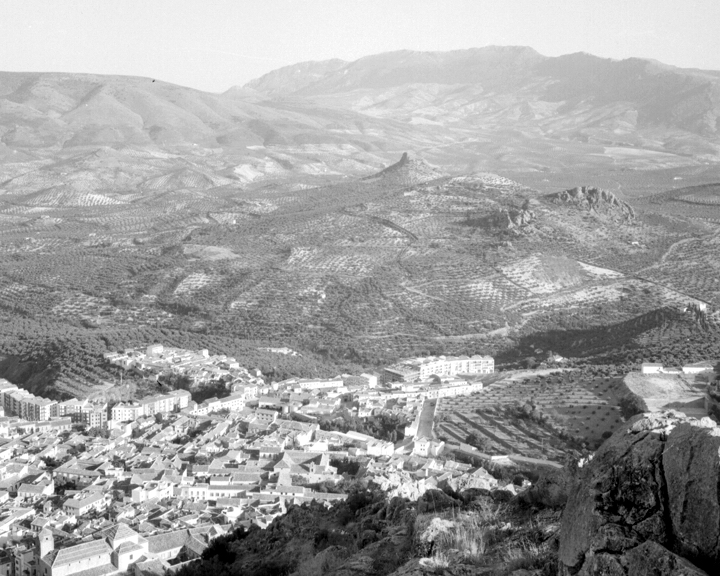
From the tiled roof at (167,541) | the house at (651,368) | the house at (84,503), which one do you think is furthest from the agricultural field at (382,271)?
the tiled roof at (167,541)

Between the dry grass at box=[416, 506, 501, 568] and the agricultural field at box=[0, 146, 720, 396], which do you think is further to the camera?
the agricultural field at box=[0, 146, 720, 396]

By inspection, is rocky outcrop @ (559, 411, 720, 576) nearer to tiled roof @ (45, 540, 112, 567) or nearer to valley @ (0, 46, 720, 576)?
valley @ (0, 46, 720, 576)

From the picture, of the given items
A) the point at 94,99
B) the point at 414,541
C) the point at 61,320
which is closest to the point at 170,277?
the point at 61,320

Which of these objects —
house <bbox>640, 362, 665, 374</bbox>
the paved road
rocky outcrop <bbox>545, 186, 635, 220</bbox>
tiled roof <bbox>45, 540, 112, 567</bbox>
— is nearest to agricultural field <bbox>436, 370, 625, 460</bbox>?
the paved road

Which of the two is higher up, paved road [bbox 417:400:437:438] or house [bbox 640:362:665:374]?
house [bbox 640:362:665:374]

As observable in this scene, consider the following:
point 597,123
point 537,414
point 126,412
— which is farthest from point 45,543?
point 597,123

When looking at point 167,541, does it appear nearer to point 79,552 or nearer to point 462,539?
point 79,552
